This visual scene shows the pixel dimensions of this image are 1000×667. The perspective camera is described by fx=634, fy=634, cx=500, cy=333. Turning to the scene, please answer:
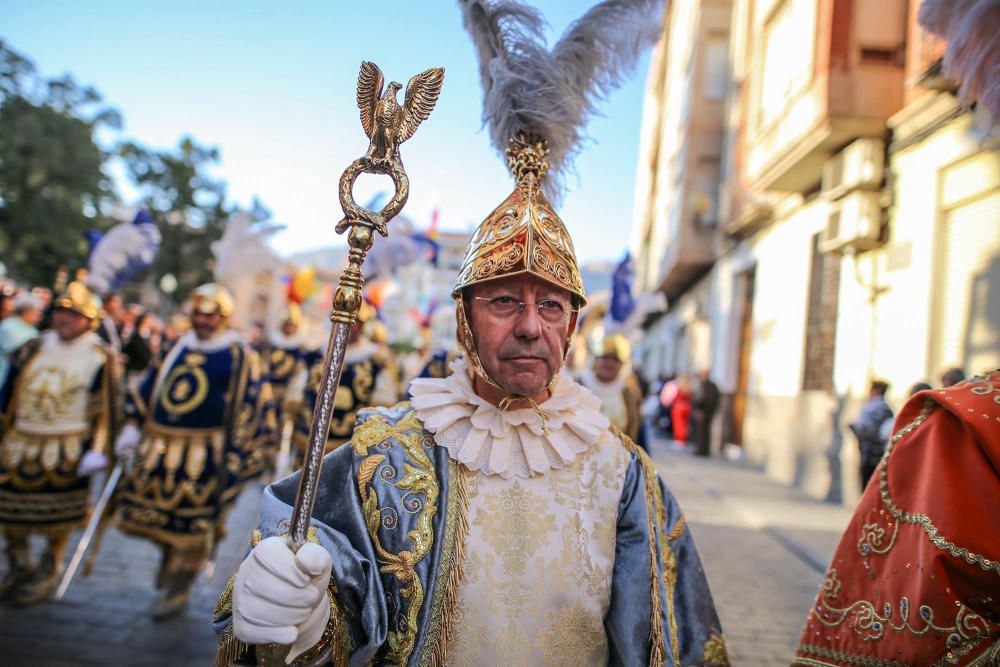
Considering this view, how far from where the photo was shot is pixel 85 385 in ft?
15.7

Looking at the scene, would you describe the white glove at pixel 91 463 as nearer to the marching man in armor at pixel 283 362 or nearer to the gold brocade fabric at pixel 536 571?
the marching man in armor at pixel 283 362

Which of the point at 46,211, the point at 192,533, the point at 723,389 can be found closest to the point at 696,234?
the point at 723,389

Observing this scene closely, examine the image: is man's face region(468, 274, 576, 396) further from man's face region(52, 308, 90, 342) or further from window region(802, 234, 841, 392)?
window region(802, 234, 841, 392)

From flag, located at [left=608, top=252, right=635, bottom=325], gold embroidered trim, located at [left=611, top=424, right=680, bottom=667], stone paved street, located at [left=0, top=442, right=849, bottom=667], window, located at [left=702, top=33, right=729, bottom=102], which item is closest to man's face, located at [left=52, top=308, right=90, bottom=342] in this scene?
Answer: stone paved street, located at [left=0, top=442, right=849, bottom=667]

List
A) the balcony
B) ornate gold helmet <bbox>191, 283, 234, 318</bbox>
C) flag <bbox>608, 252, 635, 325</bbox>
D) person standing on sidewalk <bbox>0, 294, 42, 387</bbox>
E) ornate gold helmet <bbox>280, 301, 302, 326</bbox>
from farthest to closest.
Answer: ornate gold helmet <bbox>280, 301, 302, 326</bbox> < the balcony < flag <bbox>608, 252, 635, 325</bbox> < person standing on sidewalk <bbox>0, 294, 42, 387</bbox> < ornate gold helmet <bbox>191, 283, 234, 318</bbox>

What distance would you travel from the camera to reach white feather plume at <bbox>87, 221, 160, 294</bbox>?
7.17m

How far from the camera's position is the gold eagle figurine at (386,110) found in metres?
1.51

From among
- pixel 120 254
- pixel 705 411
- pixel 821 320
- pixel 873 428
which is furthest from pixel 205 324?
pixel 705 411

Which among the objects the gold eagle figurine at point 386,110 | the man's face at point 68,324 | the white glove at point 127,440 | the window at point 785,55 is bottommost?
the white glove at point 127,440

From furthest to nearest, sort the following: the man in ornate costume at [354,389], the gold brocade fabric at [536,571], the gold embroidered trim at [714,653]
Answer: the man in ornate costume at [354,389] < the gold embroidered trim at [714,653] < the gold brocade fabric at [536,571]

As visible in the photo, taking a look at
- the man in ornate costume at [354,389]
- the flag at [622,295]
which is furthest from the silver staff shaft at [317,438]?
the flag at [622,295]

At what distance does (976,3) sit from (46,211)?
1017 inches

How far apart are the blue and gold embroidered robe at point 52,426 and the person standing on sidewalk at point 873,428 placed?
22.9 ft

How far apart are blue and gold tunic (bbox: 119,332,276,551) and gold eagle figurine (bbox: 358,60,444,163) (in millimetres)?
3933
